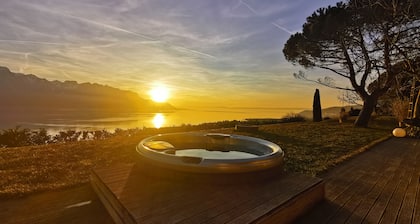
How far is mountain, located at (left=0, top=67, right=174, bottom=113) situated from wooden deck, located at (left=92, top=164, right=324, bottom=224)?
12.1 meters

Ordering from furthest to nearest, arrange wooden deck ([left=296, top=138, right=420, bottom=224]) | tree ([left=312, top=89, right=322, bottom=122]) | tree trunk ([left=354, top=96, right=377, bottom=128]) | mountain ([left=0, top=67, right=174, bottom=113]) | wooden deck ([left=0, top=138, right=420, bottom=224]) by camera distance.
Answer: tree ([left=312, top=89, right=322, bottom=122]), mountain ([left=0, top=67, right=174, bottom=113]), tree trunk ([left=354, top=96, right=377, bottom=128]), wooden deck ([left=296, top=138, right=420, bottom=224]), wooden deck ([left=0, top=138, right=420, bottom=224])

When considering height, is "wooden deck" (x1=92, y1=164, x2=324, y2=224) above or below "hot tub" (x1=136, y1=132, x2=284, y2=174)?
below

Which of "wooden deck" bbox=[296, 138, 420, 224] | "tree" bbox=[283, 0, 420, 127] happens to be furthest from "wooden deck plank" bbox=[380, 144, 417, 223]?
"tree" bbox=[283, 0, 420, 127]

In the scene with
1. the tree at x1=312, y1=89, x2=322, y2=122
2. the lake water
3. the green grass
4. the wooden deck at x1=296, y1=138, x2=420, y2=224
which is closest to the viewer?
the wooden deck at x1=296, y1=138, x2=420, y2=224

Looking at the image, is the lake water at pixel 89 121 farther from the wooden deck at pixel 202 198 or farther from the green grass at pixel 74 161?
the wooden deck at pixel 202 198

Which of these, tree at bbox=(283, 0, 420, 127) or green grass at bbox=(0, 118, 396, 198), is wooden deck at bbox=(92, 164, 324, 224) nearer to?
green grass at bbox=(0, 118, 396, 198)

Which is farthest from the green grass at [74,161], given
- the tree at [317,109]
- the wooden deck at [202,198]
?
the tree at [317,109]

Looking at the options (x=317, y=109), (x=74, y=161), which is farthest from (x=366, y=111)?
(x=74, y=161)

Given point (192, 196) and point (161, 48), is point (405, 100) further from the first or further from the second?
point (192, 196)

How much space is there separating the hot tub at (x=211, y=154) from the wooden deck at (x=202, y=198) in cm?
14

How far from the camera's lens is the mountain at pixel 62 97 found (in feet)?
42.0

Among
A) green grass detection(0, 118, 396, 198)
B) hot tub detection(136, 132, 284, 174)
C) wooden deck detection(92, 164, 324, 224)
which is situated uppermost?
hot tub detection(136, 132, 284, 174)

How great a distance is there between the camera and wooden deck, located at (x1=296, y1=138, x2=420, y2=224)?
83.8 inches

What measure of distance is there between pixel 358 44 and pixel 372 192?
354 inches
